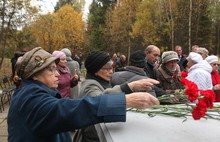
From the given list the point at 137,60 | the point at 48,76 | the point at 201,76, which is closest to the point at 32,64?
the point at 48,76

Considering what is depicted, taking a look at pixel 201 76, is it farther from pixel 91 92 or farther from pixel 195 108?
pixel 195 108

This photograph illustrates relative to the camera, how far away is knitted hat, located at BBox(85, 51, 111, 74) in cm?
311

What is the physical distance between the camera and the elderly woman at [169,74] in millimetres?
5133

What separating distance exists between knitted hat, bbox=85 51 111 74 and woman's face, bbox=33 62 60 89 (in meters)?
0.93

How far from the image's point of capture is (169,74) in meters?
5.28

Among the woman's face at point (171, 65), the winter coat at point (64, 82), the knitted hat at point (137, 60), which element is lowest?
the winter coat at point (64, 82)

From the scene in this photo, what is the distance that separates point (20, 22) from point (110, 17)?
1150 inches

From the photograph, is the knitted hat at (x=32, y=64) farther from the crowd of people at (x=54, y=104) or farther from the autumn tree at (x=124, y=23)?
the autumn tree at (x=124, y=23)

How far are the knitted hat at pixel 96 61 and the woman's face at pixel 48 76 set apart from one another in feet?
3.04

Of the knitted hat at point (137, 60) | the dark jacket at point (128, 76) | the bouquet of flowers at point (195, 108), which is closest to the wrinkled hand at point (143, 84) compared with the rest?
the bouquet of flowers at point (195, 108)

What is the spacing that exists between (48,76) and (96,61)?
104cm

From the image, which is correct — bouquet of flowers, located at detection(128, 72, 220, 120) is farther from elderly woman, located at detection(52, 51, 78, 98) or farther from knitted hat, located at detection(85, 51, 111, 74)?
elderly woman, located at detection(52, 51, 78, 98)

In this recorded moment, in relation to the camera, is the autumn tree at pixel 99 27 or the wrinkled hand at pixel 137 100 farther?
the autumn tree at pixel 99 27

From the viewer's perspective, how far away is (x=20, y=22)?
50.6ft
